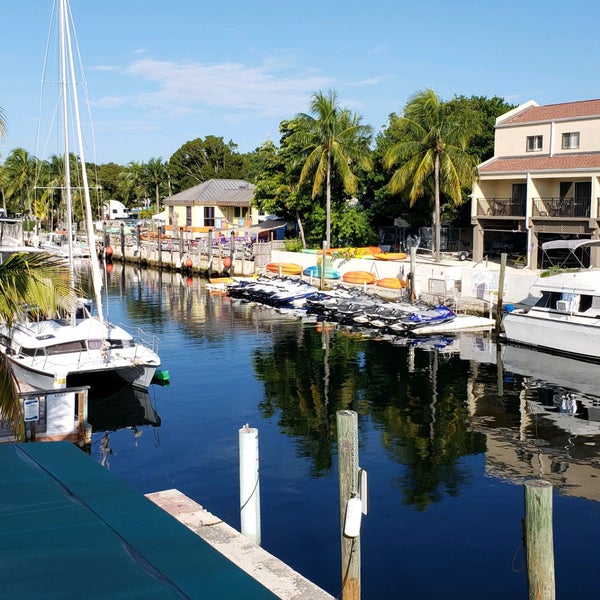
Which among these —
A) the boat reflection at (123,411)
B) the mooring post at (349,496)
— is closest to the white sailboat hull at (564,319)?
the boat reflection at (123,411)

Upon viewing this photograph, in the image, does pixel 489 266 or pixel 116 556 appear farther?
pixel 489 266

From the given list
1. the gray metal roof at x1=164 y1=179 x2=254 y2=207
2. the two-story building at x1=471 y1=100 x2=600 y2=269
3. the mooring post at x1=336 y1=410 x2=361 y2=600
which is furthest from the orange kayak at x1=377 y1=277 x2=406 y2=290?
the gray metal roof at x1=164 y1=179 x2=254 y2=207

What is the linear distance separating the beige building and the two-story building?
37790 mm

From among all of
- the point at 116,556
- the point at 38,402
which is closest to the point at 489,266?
the point at 38,402

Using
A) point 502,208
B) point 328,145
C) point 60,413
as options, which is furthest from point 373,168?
point 60,413

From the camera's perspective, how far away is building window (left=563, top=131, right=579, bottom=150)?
166 feet

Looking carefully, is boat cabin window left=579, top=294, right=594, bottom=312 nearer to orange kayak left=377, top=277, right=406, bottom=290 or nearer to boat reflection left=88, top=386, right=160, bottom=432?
orange kayak left=377, top=277, right=406, bottom=290

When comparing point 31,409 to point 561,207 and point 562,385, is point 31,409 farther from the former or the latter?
point 561,207

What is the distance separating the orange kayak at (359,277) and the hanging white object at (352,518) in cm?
4154

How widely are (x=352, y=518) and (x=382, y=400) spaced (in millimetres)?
16147

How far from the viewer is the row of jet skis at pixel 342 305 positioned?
41.3 m

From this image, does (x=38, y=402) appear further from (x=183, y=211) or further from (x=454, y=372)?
(x=183, y=211)

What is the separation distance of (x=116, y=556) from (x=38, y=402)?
12.0 meters

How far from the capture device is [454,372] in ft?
105
